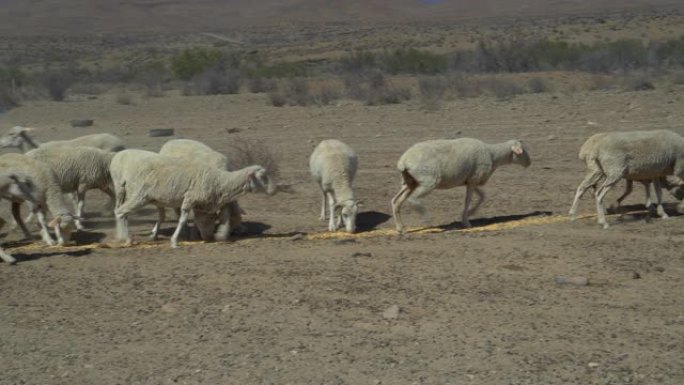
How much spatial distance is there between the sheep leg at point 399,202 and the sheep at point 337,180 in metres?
0.58

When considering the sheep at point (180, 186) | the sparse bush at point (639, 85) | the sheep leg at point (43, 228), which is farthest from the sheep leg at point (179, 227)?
the sparse bush at point (639, 85)

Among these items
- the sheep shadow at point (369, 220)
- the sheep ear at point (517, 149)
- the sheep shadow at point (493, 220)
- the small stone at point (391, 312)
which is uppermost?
the sheep ear at point (517, 149)

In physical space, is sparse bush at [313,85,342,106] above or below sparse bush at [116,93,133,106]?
above

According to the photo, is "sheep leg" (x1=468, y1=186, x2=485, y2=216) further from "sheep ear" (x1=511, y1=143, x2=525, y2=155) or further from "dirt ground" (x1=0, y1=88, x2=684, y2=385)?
"sheep ear" (x1=511, y1=143, x2=525, y2=155)

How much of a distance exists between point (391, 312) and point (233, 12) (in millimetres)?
135239

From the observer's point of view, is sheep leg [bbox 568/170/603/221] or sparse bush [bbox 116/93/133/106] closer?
sheep leg [bbox 568/170/603/221]

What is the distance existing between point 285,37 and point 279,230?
89443mm

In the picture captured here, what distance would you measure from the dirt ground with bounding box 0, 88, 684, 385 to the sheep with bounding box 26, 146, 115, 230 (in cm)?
70

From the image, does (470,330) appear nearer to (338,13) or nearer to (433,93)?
(433,93)

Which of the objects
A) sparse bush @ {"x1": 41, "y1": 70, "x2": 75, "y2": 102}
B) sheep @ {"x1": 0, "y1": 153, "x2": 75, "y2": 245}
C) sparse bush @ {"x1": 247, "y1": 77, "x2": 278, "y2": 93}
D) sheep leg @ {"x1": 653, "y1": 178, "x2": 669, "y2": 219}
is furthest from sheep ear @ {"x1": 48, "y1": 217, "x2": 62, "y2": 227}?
sparse bush @ {"x1": 41, "y1": 70, "x2": 75, "y2": 102}

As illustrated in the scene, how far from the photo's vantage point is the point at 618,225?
13727mm

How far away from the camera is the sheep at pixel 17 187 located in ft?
42.2

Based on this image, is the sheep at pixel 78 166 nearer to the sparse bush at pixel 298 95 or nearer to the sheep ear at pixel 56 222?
the sheep ear at pixel 56 222

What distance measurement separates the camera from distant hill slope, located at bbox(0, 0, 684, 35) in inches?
4867
